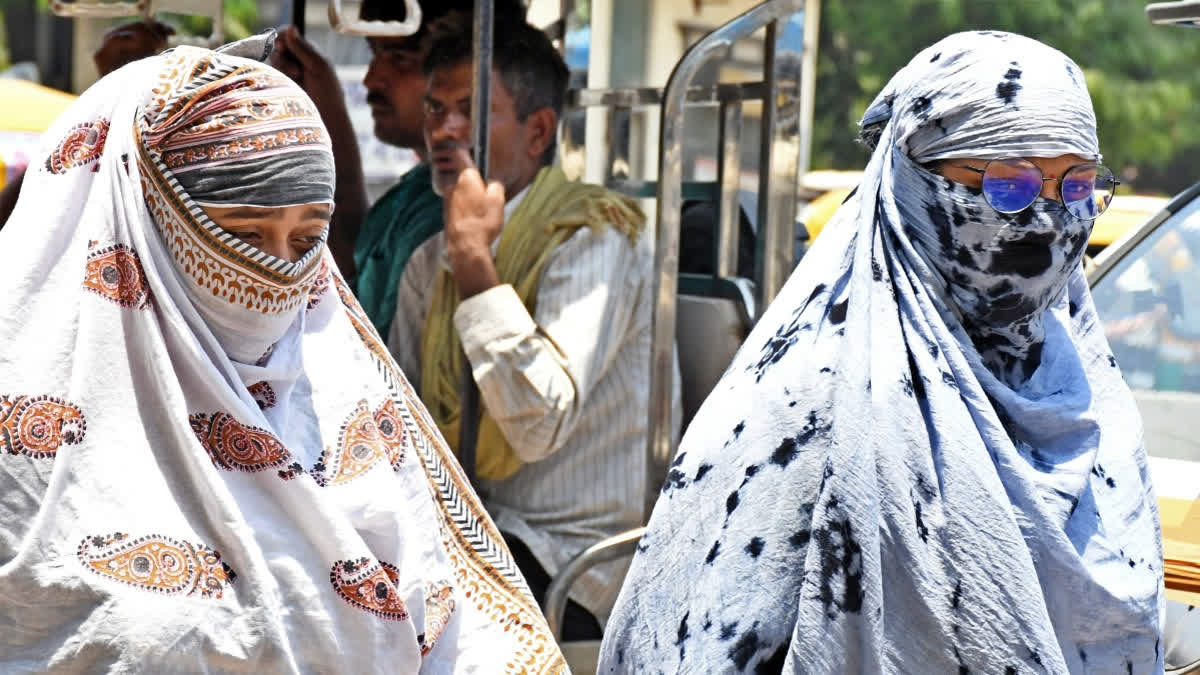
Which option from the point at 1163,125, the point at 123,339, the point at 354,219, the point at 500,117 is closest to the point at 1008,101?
the point at 123,339

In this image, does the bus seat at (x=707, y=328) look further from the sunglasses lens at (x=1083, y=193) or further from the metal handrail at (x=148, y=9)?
the metal handrail at (x=148, y=9)

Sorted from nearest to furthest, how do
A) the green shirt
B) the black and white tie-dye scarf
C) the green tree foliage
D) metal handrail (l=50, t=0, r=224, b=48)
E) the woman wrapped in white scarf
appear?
the black and white tie-dye scarf, the woman wrapped in white scarf, the green shirt, metal handrail (l=50, t=0, r=224, b=48), the green tree foliage

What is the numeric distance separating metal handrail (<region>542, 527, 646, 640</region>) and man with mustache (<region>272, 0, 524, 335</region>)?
2.89 feet

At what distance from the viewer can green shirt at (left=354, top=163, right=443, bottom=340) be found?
12.3ft

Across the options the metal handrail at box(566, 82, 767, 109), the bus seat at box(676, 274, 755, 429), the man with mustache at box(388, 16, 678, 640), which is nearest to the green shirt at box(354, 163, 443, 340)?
the man with mustache at box(388, 16, 678, 640)

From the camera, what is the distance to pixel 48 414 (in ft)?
6.52

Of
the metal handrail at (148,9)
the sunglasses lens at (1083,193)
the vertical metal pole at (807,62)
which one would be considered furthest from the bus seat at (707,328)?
the metal handrail at (148,9)

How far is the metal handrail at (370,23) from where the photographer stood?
10.2 feet

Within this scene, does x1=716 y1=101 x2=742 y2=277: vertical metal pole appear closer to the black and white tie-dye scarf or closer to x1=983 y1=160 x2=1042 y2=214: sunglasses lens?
the black and white tie-dye scarf

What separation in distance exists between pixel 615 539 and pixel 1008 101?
136 cm

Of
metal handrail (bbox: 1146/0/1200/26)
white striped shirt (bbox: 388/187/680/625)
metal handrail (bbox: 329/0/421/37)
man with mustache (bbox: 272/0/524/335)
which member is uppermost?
metal handrail (bbox: 1146/0/1200/26)

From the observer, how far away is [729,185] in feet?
11.4

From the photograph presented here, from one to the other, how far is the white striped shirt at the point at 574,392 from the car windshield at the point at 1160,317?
1.13 metres

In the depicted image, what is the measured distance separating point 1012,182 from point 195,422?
3.66 feet
